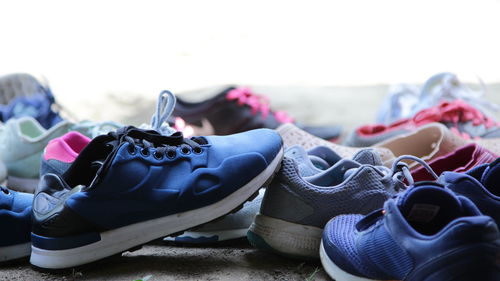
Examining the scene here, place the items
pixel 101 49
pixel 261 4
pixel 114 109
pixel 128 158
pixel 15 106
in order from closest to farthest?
pixel 128 158 → pixel 15 106 → pixel 114 109 → pixel 101 49 → pixel 261 4

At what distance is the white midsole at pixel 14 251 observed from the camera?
0.95 metres

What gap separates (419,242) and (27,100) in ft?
5.45

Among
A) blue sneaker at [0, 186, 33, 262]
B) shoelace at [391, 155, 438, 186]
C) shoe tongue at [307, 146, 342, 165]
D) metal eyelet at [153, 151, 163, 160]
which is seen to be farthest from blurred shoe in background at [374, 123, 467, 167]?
blue sneaker at [0, 186, 33, 262]

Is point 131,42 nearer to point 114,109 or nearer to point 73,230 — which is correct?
point 114,109

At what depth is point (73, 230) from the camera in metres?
0.88

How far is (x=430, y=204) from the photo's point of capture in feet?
2.37

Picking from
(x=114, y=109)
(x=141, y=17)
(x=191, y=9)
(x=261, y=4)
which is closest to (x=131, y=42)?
(x=141, y=17)

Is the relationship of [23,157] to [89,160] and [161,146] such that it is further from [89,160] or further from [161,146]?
[161,146]

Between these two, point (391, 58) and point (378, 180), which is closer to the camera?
point (378, 180)

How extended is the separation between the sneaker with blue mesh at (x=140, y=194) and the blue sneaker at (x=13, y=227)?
50 mm

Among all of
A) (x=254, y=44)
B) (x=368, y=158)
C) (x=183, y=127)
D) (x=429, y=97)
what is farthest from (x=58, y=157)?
(x=254, y=44)

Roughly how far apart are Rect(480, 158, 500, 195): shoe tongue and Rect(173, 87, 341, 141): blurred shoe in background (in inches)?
43.7

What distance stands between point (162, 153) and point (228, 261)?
0.74ft

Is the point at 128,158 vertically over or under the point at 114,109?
over
